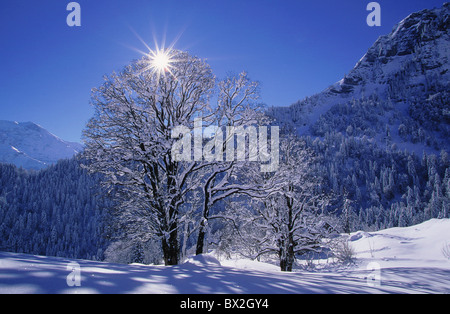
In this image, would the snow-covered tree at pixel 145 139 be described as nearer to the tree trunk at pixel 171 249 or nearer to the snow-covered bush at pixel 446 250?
the tree trunk at pixel 171 249

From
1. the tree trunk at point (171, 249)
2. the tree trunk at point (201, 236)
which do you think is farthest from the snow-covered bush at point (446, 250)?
the tree trunk at point (171, 249)

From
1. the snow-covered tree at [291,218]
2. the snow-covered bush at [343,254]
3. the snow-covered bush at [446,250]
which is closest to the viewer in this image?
the snow-covered bush at [446,250]

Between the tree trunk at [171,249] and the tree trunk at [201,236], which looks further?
the tree trunk at [201,236]

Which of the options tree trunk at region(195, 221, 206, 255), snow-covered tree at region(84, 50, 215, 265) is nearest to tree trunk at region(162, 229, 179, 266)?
snow-covered tree at region(84, 50, 215, 265)

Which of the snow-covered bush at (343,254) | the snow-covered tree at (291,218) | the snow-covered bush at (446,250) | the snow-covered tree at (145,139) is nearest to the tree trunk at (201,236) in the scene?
the snow-covered tree at (145,139)

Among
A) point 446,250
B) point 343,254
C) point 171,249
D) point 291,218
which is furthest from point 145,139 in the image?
point 446,250

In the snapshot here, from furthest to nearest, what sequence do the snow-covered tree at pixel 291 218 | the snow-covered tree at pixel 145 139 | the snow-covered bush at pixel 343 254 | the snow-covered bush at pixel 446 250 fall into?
the snow-covered bush at pixel 343 254, the snow-covered tree at pixel 291 218, the snow-covered bush at pixel 446 250, the snow-covered tree at pixel 145 139

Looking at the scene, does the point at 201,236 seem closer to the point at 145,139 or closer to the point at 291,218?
the point at 145,139

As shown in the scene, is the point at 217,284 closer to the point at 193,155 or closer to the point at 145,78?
the point at 193,155

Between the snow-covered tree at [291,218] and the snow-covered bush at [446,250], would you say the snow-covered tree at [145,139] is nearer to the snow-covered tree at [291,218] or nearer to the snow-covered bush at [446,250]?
the snow-covered tree at [291,218]

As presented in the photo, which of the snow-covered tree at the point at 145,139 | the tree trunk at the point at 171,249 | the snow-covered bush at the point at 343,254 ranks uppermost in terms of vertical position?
the snow-covered tree at the point at 145,139

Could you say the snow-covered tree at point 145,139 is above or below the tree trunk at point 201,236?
above
